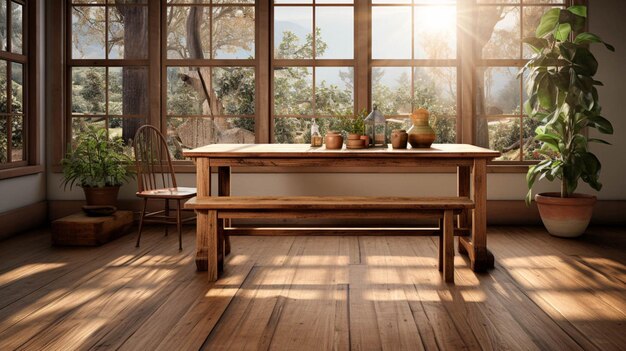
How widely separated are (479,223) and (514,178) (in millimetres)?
2068

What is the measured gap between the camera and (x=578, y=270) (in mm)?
4480

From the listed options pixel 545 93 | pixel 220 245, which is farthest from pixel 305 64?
pixel 220 245

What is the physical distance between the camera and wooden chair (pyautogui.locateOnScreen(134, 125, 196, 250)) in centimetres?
524

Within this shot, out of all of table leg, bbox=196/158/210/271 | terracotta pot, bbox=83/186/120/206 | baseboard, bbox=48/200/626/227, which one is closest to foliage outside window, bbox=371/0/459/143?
baseboard, bbox=48/200/626/227

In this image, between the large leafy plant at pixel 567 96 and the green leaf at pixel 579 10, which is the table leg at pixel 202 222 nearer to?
the large leafy plant at pixel 567 96

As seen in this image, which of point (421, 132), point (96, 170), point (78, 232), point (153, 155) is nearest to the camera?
point (421, 132)

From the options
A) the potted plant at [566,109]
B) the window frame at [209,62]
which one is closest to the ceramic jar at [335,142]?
the window frame at [209,62]

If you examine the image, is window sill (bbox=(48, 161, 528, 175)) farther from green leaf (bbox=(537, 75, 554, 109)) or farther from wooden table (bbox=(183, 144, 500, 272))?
wooden table (bbox=(183, 144, 500, 272))

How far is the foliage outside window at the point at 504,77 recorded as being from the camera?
6441 millimetres

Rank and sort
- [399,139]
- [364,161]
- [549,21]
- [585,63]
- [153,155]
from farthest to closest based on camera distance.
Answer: [153,155]
[549,21]
[585,63]
[399,139]
[364,161]

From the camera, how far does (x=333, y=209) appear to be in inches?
164

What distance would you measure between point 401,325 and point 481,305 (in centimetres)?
63

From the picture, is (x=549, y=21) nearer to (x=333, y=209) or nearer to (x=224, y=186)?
(x=333, y=209)

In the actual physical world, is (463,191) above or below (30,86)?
below
